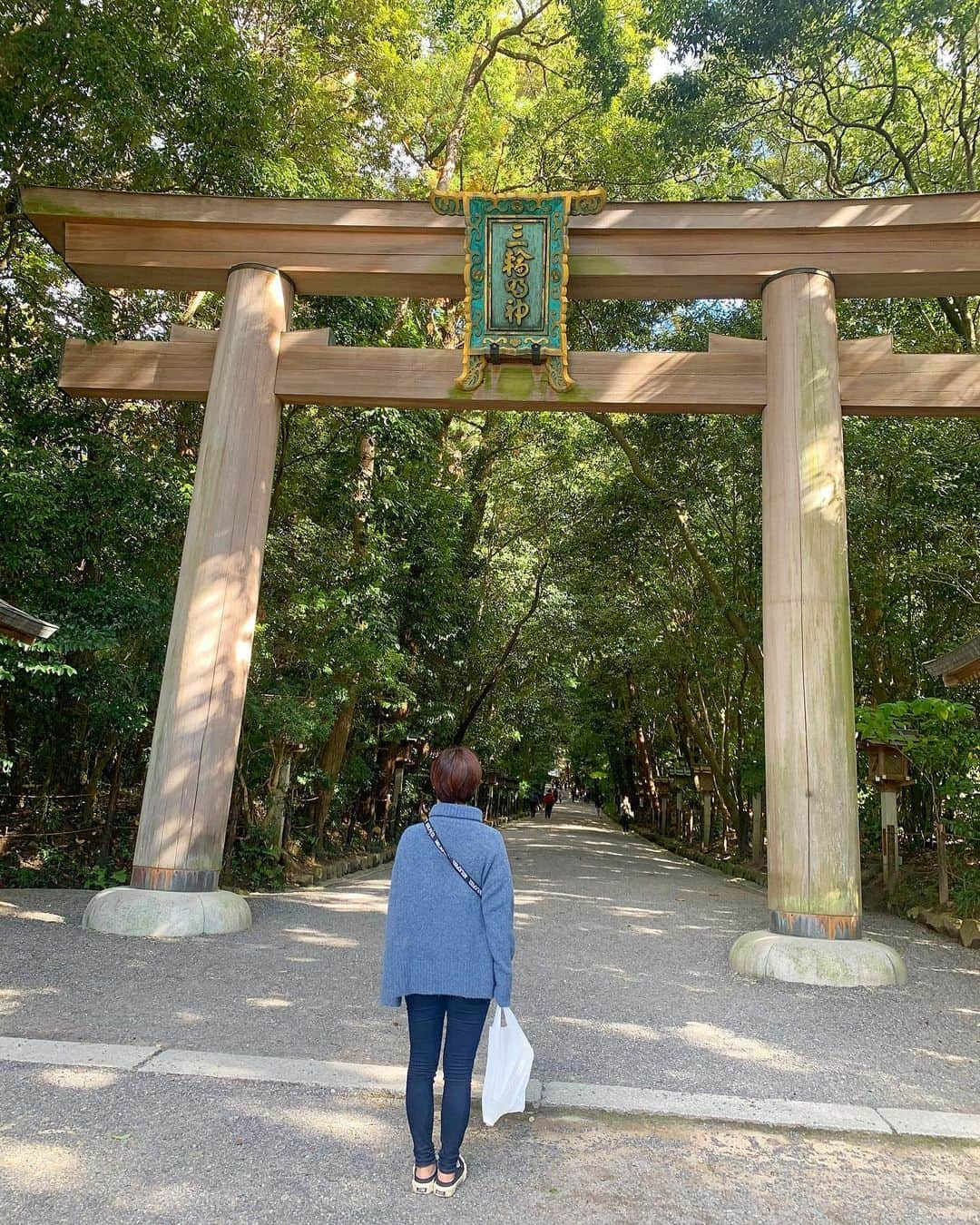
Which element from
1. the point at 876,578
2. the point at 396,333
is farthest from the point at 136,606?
the point at 876,578

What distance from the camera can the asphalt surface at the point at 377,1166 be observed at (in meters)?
2.21

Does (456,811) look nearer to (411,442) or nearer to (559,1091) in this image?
(559,1091)

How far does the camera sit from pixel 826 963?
499 cm

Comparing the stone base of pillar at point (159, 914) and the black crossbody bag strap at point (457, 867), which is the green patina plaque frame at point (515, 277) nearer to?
the stone base of pillar at point (159, 914)

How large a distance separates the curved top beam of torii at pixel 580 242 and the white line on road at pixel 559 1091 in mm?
5550

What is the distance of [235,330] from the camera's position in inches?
257

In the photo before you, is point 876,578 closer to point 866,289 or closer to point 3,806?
point 866,289

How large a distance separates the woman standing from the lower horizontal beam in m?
4.78

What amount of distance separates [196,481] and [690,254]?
13.6 feet

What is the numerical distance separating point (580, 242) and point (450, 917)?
5.74 meters

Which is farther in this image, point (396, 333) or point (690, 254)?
point (396, 333)

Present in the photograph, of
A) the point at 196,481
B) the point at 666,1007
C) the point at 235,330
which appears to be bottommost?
the point at 666,1007

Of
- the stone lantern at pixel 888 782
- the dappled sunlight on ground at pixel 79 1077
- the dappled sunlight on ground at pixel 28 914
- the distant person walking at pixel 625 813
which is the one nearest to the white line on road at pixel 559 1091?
the dappled sunlight on ground at pixel 79 1077

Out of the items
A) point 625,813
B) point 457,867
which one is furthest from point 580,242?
point 625,813
